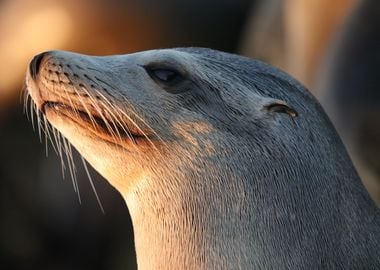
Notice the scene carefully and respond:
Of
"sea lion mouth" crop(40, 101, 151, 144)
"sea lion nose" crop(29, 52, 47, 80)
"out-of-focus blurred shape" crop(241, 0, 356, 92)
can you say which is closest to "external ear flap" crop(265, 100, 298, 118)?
"sea lion mouth" crop(40, 101, 151, 144)

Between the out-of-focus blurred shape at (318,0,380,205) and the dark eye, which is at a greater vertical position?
the dark eye

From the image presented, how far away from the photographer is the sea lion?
3.61 m

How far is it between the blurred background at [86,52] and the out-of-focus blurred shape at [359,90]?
1.27 m

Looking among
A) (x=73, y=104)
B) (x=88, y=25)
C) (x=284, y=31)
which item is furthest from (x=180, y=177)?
(x=88, y=25)

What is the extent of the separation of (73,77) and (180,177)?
0.48 metres

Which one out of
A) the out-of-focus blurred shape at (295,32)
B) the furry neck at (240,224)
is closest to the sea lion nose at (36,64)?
the furry neck at (240,224)

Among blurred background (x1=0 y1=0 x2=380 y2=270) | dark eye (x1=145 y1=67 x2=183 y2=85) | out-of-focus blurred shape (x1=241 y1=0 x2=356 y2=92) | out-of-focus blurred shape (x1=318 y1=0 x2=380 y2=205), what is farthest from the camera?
blurred background (x1=0 y1=0 x2=380 y2=270)

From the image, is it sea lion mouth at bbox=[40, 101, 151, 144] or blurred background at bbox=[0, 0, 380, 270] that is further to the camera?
blurred background at bbox=[0, 0, 380, 270]

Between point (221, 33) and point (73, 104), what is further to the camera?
point (221, 33)

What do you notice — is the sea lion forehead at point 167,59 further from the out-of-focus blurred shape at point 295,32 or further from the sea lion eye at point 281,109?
the out-of-focus blurred shape at point 295,32

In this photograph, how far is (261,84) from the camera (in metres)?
3.78

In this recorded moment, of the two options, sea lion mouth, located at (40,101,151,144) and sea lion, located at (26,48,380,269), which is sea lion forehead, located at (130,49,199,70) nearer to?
sea lion, located at (26,48,380,269)

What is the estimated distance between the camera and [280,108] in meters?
3.68

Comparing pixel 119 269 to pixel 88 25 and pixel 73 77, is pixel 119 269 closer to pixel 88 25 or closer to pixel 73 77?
pixel 88 25
